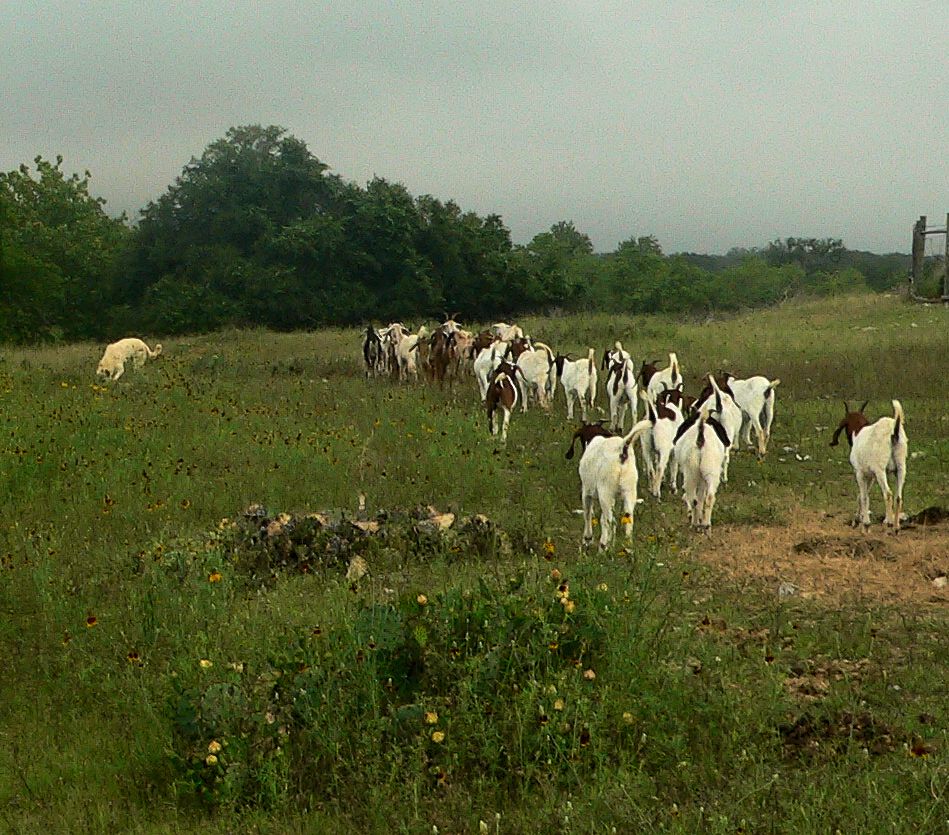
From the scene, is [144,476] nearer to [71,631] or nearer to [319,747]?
[71,631]

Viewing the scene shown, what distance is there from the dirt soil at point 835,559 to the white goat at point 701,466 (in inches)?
9.8

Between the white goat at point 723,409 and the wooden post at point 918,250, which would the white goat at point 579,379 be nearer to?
the white goat at point 723,409

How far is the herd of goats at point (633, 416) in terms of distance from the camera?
9.70 m

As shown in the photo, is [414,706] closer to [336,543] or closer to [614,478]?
[336,543]

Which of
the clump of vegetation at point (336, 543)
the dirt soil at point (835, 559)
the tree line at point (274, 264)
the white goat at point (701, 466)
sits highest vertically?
the tree line at point (274, 264)

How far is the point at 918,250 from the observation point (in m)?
31.9

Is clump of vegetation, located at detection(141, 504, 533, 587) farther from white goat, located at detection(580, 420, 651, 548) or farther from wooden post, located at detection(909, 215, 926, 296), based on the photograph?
wooden post, located at detection(909, 215, 926, 296)

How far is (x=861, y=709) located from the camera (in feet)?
17.9

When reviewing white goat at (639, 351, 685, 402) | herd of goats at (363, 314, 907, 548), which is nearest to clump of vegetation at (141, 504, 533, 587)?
herd of goats at (363, 314, 907, 548)

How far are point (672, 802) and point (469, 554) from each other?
13.9 feet

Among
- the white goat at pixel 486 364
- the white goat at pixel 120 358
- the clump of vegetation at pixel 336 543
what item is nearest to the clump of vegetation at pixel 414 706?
the clump of vegetation at pixel 336 543

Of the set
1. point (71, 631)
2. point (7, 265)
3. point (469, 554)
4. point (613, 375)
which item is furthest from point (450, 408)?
point (7, 265)

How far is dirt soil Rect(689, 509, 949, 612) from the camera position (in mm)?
7809

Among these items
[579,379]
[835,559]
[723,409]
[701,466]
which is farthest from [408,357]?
[835,559]
